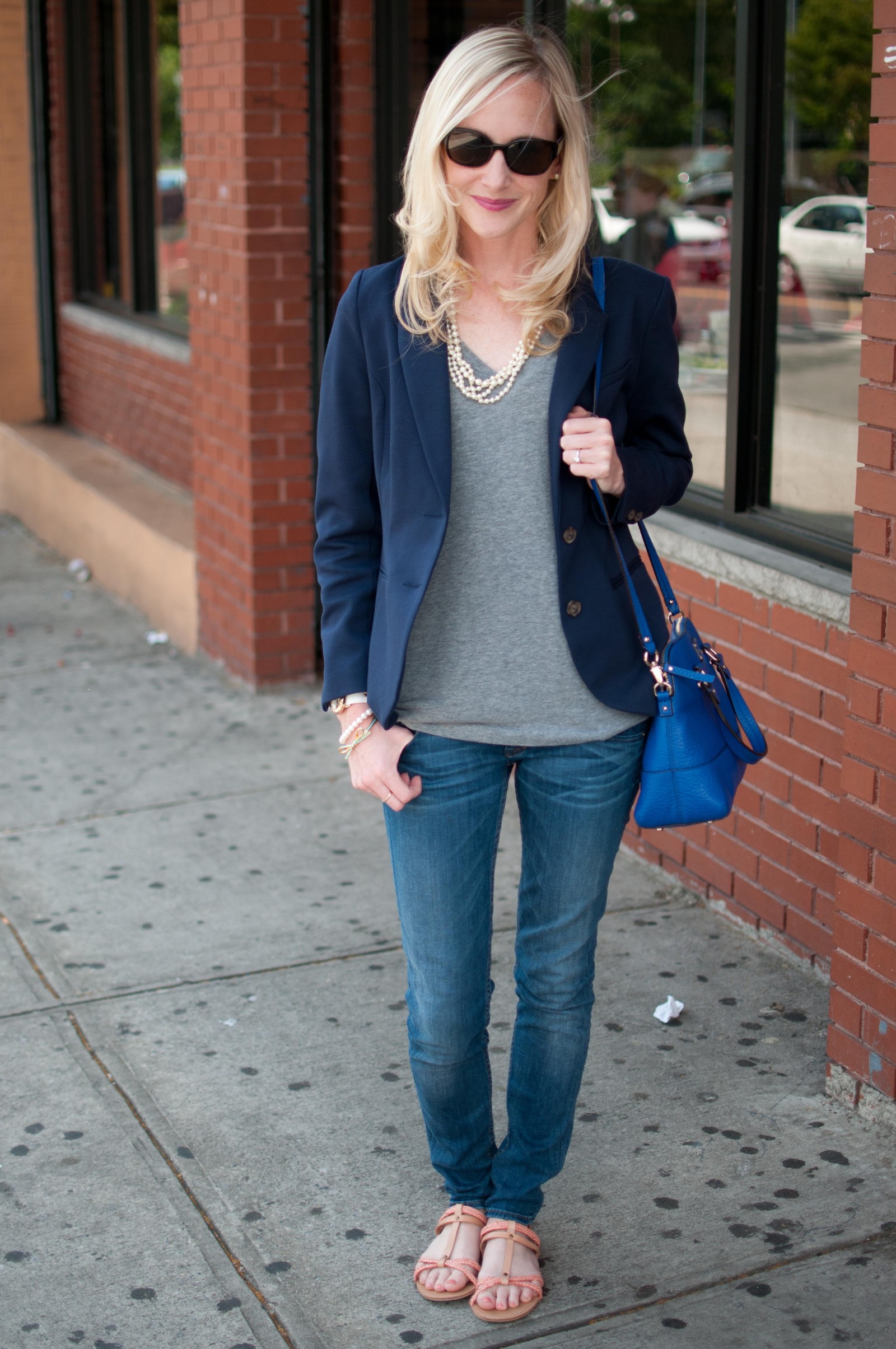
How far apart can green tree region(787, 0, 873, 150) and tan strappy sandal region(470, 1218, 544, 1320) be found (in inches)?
168

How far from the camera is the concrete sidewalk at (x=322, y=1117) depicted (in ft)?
8.59

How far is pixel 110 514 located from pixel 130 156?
2.42 metres

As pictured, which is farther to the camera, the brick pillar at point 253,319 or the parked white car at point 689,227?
the parked white car at point 689,227

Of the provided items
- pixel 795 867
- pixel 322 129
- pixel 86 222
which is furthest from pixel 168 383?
pixel 795 867

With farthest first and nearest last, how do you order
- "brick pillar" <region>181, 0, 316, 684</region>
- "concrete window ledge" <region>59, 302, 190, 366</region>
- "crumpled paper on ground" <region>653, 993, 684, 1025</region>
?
1. "concrete window ledge" <region>59, 302, 190, 366</region>
2. "brick pillar" <region>181, 0, 316, 684</region>
3. "crumpled paper on ground" <region>653, 993, 684, 1025</region>

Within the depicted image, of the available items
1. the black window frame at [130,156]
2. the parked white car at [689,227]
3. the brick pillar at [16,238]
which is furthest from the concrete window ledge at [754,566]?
the brick pillar at [16,238]

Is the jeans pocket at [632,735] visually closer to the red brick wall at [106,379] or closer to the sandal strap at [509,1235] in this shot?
the sandal strap at [509,1235]

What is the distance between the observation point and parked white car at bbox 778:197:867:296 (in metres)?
5.25

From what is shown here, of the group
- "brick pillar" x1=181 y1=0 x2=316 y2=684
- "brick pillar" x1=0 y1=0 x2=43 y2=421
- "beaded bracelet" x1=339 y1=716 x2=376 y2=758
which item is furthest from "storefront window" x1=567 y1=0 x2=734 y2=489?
"brick pillar" x1=0 y1=0 x2=43 y2=421

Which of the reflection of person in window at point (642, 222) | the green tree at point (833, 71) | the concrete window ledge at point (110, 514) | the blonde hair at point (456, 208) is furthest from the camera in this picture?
the concrete window ledge at point (110, 514)

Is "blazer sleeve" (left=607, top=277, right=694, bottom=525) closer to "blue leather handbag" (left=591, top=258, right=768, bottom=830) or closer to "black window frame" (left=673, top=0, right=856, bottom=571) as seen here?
"blue leather handbag" (left=591, top=258, right=768, bottom=830)

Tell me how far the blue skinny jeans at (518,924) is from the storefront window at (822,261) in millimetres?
1785

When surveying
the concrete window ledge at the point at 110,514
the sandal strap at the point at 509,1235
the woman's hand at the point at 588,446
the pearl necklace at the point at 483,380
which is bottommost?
the sandal strap at the point at 509,1235

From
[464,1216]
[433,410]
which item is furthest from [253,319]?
[464,1216]
